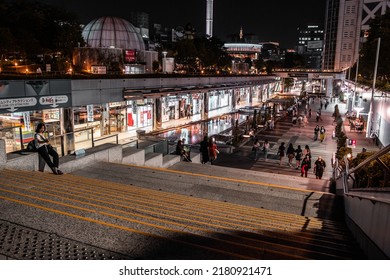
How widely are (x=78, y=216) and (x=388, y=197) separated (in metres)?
4.48

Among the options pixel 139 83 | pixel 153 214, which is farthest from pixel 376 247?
pixel 139 83

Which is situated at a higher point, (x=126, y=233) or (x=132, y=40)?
(x=132, y=40)

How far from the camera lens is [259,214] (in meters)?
7.19

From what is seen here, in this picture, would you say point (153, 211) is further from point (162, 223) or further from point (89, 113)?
point (89, 113)

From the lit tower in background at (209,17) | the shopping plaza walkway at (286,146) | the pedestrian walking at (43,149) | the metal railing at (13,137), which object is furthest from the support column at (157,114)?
the lit tower in background at (209,17)

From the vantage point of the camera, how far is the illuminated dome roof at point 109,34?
42.4 meters

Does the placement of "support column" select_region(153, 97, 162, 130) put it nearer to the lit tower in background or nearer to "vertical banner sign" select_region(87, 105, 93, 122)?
"vertical banner sign" select_region(87, 105, 93, 122)

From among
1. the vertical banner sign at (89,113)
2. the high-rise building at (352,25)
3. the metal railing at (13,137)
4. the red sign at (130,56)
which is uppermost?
the high-rise building at (352,25)

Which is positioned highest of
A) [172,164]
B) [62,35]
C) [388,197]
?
[62,35]

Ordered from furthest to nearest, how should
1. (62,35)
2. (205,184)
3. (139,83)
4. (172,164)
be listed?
(62,35)
(139,83)
(172,164)
(205,184)

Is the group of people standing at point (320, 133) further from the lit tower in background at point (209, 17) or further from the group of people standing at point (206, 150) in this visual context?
the lit tower in background at point (209, 17)

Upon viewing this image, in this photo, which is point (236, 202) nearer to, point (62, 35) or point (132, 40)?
point (62, 35)

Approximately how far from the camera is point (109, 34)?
42531 mm

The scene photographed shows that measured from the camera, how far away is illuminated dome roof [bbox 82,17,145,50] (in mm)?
42438
